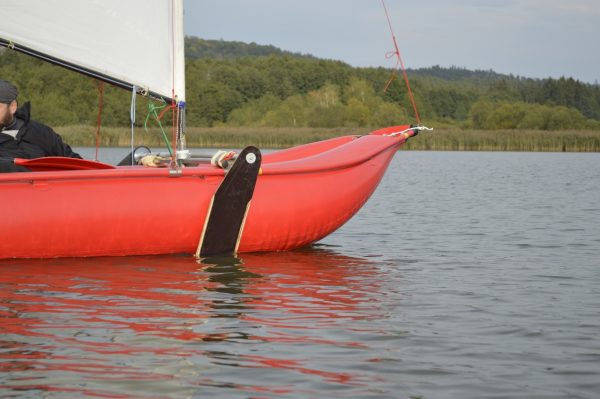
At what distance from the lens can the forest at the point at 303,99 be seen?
3788 centimetres

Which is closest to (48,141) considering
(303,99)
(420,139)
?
(420,139)

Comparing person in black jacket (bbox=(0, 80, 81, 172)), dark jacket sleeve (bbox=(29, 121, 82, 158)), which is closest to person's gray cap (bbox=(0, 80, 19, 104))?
person in black jacket (bbox=(0, 80, 81, 172))

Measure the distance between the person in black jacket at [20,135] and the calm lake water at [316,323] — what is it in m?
0.85

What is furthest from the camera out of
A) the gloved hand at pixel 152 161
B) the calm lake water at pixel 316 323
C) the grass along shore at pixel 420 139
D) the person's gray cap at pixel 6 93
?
the grass along shore at pixel 420 139

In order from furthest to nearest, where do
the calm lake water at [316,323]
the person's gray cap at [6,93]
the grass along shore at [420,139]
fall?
the grass along shore at [420,139]
the person's gray cap at [6,93]
the calm lake water at [316,323]

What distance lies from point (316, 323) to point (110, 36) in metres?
2.92

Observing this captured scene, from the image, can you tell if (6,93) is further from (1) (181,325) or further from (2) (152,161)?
(1) (181,325)

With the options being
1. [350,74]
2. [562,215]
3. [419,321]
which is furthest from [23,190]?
[350,74]

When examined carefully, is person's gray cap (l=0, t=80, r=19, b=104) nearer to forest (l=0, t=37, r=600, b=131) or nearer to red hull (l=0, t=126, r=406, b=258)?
red hull (l=0, t=126, r=406, b=258)

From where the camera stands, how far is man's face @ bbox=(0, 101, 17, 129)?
7.29 metres

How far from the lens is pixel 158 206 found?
721 cm

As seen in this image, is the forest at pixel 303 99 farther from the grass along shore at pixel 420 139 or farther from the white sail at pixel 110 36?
the white sail at pixel 110 36

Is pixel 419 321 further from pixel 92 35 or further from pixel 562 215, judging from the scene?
pixel 562 215

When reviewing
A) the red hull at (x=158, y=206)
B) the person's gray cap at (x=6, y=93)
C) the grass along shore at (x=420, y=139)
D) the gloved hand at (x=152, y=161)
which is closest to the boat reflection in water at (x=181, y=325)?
the red hull at (x=158, y=206)
